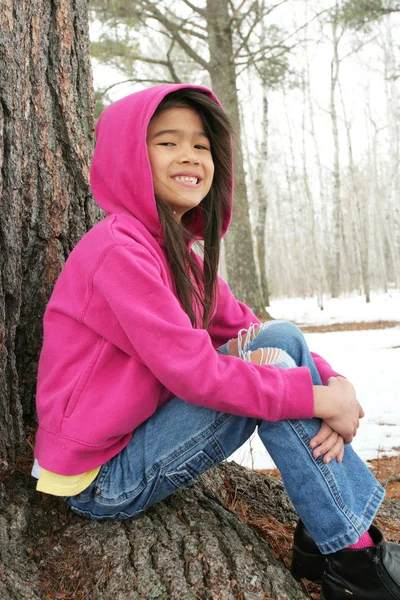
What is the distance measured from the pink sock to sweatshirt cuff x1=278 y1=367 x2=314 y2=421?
348 mm

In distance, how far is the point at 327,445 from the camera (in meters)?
1.39

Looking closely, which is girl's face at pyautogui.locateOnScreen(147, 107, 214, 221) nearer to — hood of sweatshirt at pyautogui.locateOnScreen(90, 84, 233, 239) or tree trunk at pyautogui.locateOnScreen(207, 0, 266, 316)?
hood of sweatshirt at pyautogui.locateOnScreen(90, 84, 233, 239)

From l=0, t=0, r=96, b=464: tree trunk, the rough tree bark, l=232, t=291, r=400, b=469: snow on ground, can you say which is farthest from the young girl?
l=232, t=291, r=400, b=469: snow on ground

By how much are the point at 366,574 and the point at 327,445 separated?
1.10 feet

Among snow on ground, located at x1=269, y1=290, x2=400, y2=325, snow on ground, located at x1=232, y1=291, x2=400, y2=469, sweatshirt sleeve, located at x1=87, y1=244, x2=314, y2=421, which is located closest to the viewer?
sweatshirt sleeve, located at x1=87, y1=244, x2=314, y2=421

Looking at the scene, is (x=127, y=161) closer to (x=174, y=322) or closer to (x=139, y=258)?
(x=139, y=258)

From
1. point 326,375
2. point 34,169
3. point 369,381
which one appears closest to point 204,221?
point 34,169

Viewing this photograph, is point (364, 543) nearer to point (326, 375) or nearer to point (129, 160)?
point (326, 375)

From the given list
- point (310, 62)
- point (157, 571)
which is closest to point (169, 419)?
point (157, 571)

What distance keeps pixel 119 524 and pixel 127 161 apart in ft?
3.46

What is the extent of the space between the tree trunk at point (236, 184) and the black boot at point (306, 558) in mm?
7826

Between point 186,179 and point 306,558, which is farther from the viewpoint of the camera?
point 186,179

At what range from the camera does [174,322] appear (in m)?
1.43

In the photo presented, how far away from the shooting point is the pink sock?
1.40 m
